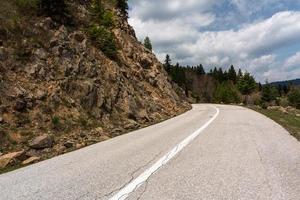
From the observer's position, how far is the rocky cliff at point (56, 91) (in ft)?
48.8

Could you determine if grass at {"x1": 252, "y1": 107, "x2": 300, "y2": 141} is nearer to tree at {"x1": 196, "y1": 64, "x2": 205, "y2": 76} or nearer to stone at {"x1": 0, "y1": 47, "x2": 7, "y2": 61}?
stone at {"x1": 0, "y1": 47, "x2": 7, "y2": 61}

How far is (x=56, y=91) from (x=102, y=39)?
10.5 metres

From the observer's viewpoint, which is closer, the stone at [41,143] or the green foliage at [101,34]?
the stone at [41,143]

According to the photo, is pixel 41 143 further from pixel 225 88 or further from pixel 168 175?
pixel 225 88

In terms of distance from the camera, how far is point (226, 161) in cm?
871

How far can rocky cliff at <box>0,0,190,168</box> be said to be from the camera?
48.8ft

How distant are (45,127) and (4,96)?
7.26 ft

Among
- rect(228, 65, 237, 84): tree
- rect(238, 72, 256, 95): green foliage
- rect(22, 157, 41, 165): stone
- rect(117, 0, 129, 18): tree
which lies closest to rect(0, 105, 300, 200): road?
rect(22, 157, 41, 165): stone

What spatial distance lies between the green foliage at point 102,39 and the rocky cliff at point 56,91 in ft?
1.51

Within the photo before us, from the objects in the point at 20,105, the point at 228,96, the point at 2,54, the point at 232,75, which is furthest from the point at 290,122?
the point at 232,75

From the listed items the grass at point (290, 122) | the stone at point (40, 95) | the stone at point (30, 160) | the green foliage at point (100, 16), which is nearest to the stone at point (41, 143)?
the stone at point (30, 160)

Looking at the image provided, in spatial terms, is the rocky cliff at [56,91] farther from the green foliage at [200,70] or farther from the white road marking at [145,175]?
the green foliage at [200,70]

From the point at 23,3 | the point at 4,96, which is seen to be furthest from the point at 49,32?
the point at 4,96

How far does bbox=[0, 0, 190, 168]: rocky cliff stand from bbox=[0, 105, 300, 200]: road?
3.31 meters
